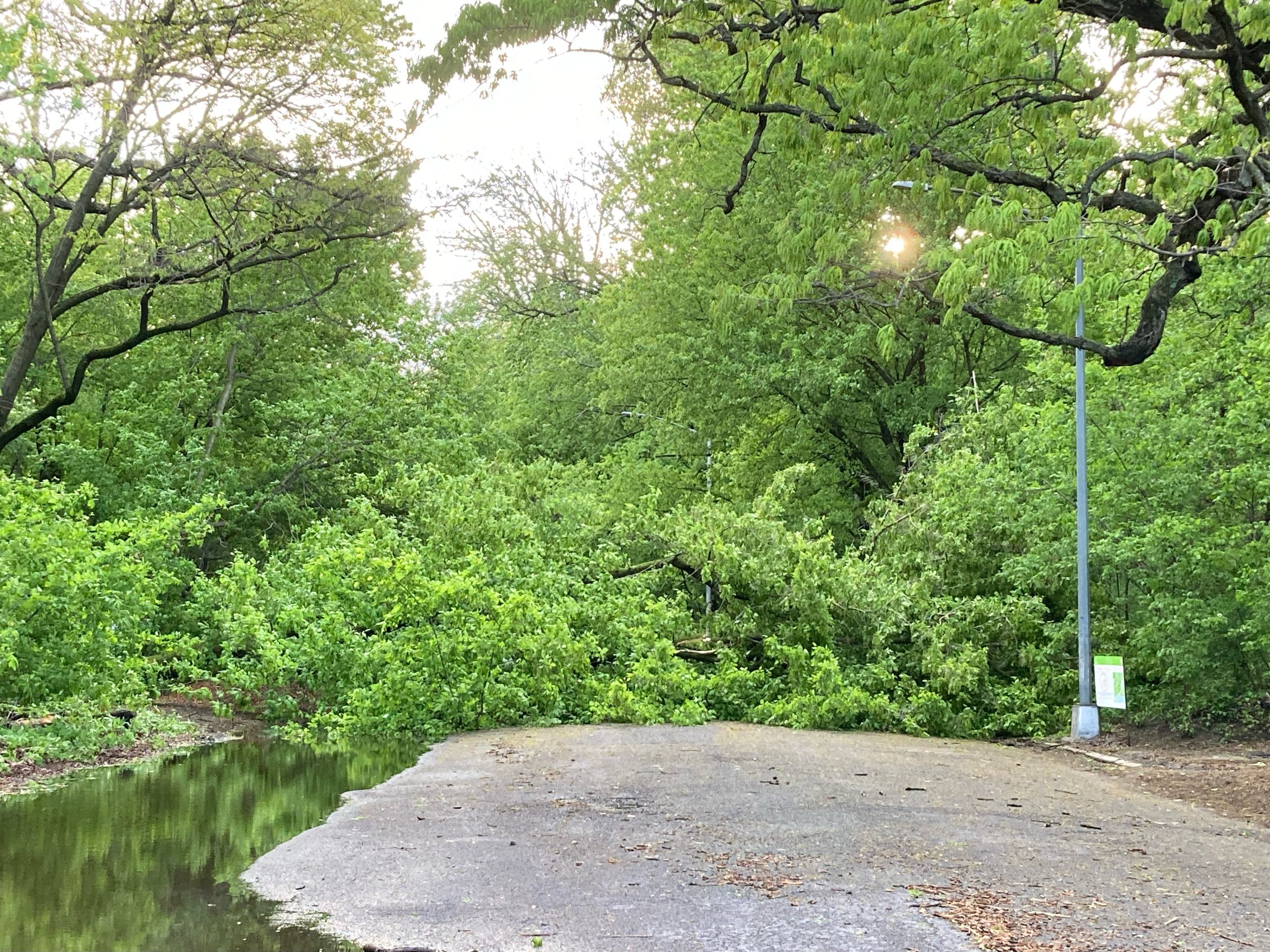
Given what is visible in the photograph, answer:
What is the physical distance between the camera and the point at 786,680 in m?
17.0

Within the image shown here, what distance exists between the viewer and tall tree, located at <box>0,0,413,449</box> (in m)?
16.4

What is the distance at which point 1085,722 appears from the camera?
16484 millimetres

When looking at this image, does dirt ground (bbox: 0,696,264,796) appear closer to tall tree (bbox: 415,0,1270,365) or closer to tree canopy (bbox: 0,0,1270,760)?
tree canopy (bbox: 0,0,1270,760)

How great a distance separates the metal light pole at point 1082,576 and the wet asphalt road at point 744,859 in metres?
5.29

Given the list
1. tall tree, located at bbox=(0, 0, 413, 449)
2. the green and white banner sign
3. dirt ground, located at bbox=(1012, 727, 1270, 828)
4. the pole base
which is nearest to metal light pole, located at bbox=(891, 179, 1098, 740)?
the pole base

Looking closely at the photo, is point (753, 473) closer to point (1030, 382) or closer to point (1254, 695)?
point (1030, 382)

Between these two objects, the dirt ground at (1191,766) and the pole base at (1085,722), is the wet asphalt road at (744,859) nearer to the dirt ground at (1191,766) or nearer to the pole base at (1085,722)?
the dirt ground at (1191,766)

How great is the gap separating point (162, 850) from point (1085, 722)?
42.8ft

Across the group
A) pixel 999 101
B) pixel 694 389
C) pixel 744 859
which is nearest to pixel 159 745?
pixel 744 859

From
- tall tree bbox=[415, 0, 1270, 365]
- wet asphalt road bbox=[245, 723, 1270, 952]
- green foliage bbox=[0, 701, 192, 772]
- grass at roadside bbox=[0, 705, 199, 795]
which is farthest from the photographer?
green foliage bbox=[0, 701, 192, 772]

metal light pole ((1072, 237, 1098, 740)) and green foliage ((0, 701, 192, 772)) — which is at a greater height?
metal light pole ((1072, 237, 1098, 740))

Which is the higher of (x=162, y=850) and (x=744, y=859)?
(x=744, y=859)

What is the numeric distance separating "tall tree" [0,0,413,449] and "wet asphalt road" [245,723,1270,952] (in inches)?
396

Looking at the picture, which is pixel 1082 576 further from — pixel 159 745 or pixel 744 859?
pixel 159 745
